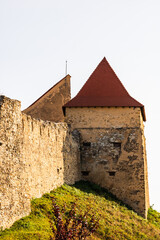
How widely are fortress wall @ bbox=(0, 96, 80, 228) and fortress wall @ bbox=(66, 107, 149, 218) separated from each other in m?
1.89

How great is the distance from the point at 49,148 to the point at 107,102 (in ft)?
22.5

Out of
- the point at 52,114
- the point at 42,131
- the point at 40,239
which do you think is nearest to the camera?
the point at 40,239

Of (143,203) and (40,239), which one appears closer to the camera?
(40,239)

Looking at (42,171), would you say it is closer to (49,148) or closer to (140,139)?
(49,148)

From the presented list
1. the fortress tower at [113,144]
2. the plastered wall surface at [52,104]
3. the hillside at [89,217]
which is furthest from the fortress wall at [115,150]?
the plastered wall surface at [52,104]

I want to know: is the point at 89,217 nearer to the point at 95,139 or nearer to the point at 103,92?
the point at 95,139

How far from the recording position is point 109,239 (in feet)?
44.8

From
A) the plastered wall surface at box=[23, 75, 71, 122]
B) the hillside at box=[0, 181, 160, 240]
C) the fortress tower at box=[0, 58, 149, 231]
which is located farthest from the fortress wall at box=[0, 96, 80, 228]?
the plastered wall surface at box=[23, 75, 71, 122]

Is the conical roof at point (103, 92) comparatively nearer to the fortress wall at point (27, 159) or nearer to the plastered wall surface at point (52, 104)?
the plastered wall surface at point (52, 104)

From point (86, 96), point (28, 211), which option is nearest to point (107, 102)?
point (86, 96)

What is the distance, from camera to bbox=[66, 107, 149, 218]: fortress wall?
67.9 ft

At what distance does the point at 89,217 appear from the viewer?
14.0 m

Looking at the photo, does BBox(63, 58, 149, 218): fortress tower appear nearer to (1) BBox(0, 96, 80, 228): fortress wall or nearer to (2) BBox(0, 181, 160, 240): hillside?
(2) BBox(0, 181, 160, 240): hillside

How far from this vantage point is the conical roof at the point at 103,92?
21.6m
